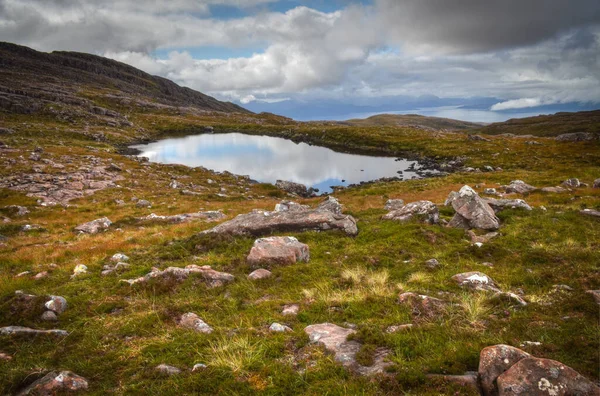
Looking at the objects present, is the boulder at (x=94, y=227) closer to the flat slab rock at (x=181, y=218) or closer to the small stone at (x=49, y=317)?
the flat slab rock at (x=181, y=218)

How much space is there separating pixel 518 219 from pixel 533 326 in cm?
1271

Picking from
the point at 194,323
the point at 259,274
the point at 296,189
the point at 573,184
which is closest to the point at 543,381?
the point at 194,323

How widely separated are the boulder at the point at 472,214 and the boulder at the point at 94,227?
2438 cm

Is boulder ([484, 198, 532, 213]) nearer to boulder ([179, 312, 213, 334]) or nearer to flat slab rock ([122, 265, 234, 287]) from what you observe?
flat slab rock ([122, 265, 234, 287])

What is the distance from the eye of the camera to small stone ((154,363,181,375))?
21.5ft

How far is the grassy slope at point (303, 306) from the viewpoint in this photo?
6215 millimetres

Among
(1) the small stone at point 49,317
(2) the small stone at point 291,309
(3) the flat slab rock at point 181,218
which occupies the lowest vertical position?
(3) the flat slab rock at point 181,218

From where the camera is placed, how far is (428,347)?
6.59 metres

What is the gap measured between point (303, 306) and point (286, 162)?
223ft

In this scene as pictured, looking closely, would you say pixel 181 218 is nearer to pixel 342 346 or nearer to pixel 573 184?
pixel 342 346

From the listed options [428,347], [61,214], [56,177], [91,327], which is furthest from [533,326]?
[56,177]

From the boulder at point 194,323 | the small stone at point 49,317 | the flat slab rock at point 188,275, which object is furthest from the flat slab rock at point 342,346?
the small stone at point 49,317

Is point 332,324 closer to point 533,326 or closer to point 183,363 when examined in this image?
point 183,363

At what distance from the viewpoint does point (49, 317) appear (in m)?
9.55
